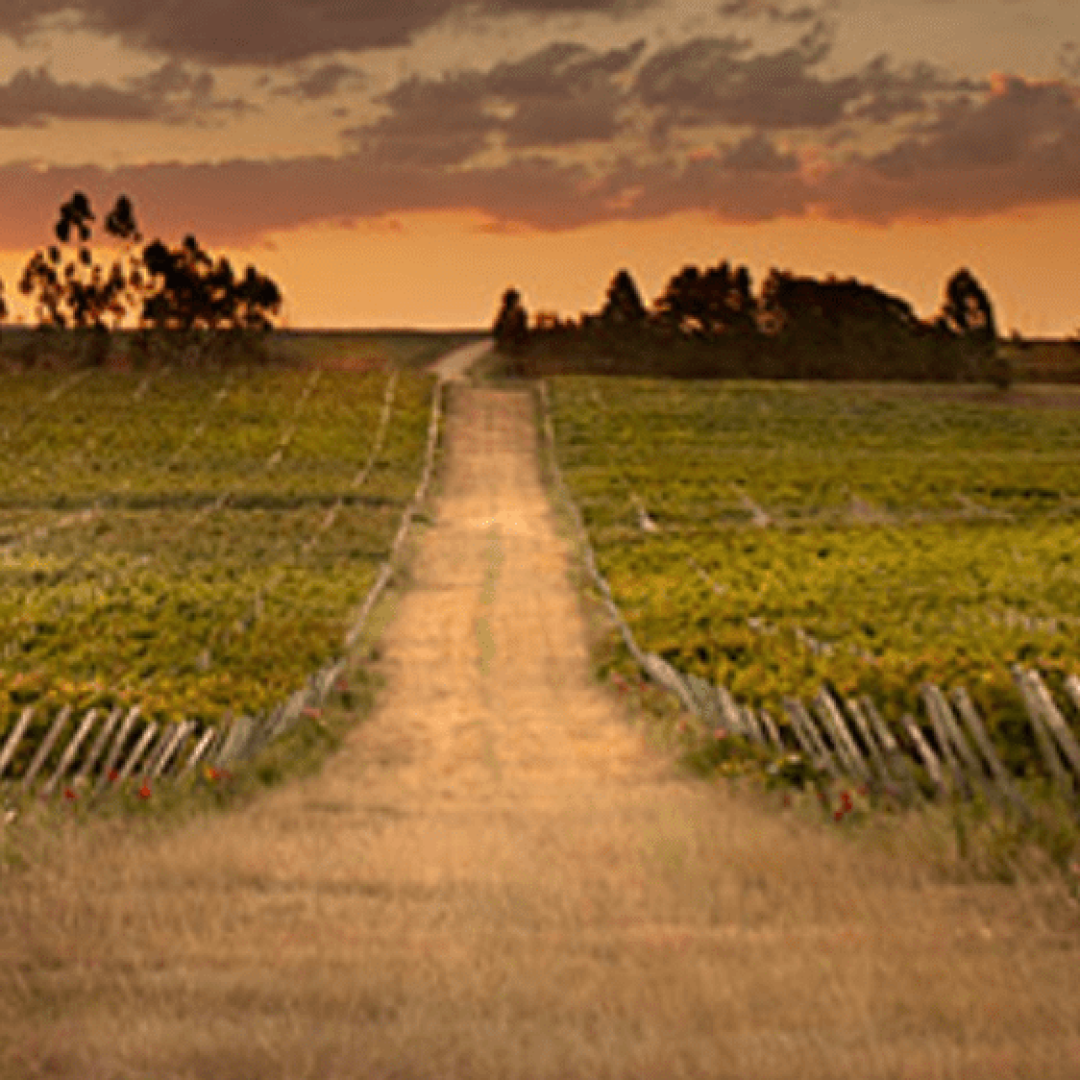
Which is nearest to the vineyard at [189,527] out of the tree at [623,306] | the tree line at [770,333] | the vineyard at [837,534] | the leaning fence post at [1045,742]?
the vineyard at [837,534]

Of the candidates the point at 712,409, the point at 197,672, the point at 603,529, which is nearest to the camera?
the point at 197,672

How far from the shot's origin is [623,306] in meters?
178

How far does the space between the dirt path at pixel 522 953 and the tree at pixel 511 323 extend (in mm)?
160653

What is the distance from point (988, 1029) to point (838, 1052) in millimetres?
1052

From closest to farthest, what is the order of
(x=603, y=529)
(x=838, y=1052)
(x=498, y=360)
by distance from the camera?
(x=838, y=1052) → (x=603, y=529) → (x=498, y=360)

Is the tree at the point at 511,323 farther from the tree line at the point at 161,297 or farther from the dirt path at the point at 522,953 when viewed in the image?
the dirt path at the point at 522,953

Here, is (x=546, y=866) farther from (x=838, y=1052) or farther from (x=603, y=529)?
(x=603, y=529)

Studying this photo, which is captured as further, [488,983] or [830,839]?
[830,839]

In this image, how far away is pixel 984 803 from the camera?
569 inches

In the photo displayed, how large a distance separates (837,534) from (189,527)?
21.9 meters

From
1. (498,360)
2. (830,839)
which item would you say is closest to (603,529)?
(830,839)

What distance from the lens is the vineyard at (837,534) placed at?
22.9 meters

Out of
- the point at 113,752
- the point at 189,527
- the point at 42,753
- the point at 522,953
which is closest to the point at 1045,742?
the point at 522,953

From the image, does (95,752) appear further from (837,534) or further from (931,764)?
(837,534)
